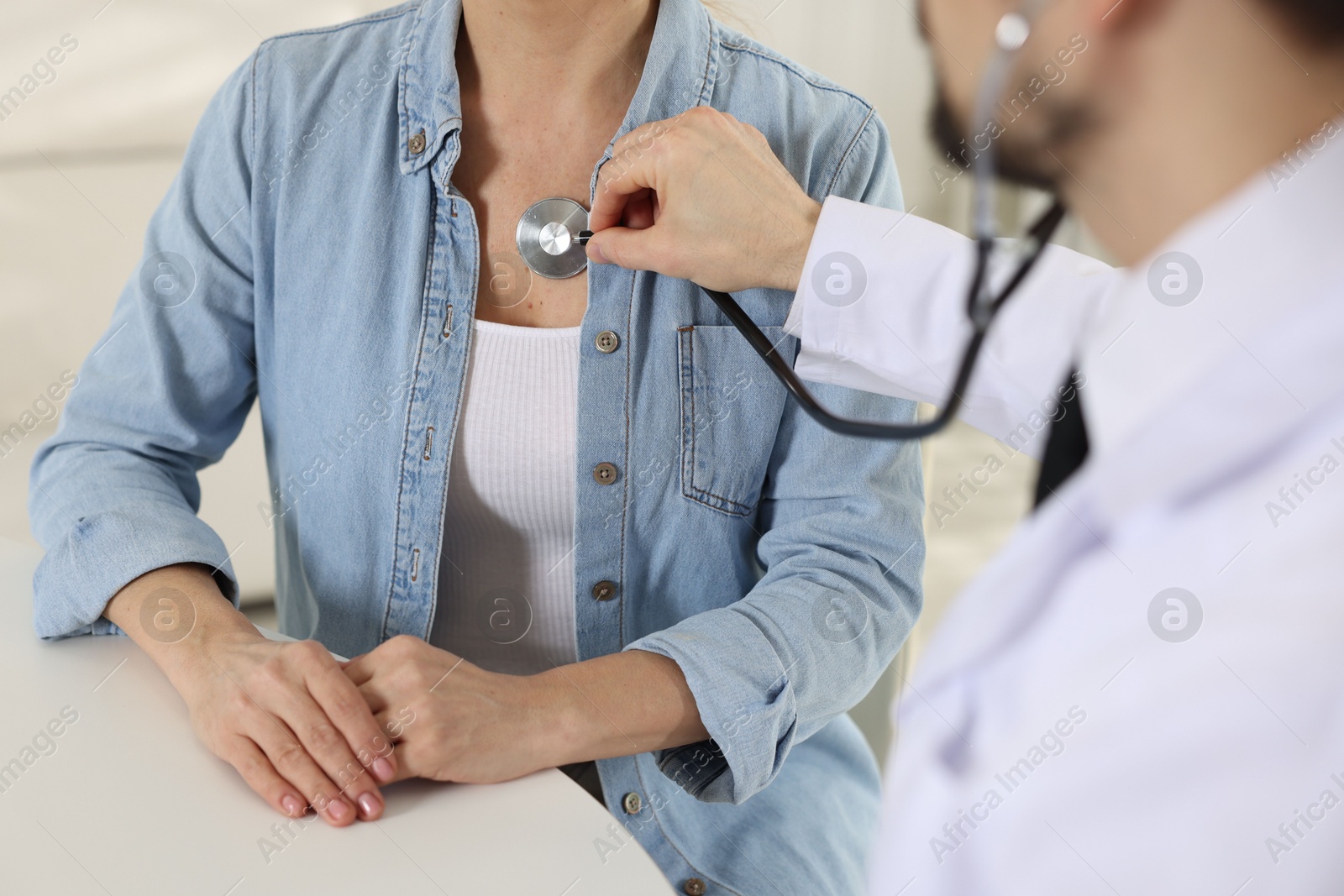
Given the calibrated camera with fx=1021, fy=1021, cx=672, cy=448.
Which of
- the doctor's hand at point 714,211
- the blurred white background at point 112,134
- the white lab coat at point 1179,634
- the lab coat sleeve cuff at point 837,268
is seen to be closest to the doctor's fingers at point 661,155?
the doctor's hand at point 714,211

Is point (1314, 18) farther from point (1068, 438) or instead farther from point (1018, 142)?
point (1068, 438)

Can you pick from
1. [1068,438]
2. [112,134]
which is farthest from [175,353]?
[112,134]

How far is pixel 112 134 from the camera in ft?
6.31

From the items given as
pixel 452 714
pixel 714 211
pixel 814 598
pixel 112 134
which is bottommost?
pixel 112 134

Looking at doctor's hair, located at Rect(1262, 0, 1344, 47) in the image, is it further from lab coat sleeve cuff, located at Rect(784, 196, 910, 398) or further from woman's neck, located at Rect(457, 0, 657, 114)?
woman's neck, located at Rect(457, 0, 657, 114)

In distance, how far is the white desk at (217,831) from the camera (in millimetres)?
609

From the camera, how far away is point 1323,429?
339mm

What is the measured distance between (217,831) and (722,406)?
0.55m

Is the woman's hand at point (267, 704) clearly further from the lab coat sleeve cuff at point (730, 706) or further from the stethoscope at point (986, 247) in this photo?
the stethoscope at point (986, 247)

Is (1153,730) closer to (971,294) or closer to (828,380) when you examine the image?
(971,294)

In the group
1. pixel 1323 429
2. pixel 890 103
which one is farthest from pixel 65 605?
pixel 890 103

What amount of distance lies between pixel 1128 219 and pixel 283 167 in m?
0.81

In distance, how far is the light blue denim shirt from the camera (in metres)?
0.94

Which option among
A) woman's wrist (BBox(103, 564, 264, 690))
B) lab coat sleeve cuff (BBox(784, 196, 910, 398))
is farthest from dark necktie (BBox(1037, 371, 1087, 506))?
woman's wrist (BBox(103, 564, 264, 690))
